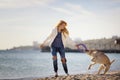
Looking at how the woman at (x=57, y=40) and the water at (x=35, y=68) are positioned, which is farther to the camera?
the water at (x=35, y=68)

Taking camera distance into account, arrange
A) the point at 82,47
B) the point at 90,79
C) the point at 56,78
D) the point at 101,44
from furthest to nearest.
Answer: the point at 101,44 < the point at 82,47 < the point at 56,78 < the point at 90,79

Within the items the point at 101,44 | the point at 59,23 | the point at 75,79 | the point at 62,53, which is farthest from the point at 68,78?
the point at 101,44

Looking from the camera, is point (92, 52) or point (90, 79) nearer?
point (90, 79)

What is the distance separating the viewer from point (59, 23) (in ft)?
42.4

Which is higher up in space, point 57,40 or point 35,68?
point 57,40

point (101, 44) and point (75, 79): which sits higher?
point (75, 79)

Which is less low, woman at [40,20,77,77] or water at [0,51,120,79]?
woman at [40,20,77,77]

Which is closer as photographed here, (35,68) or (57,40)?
(57,40)

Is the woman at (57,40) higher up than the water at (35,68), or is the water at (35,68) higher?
the woman at (57,40)

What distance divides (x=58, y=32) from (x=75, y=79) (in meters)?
1.88

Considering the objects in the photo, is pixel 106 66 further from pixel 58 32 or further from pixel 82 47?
pixel 58 32

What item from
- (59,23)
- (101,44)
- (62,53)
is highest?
(59,23)

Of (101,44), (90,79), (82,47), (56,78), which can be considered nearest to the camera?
(90,79)

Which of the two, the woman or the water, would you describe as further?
the water
